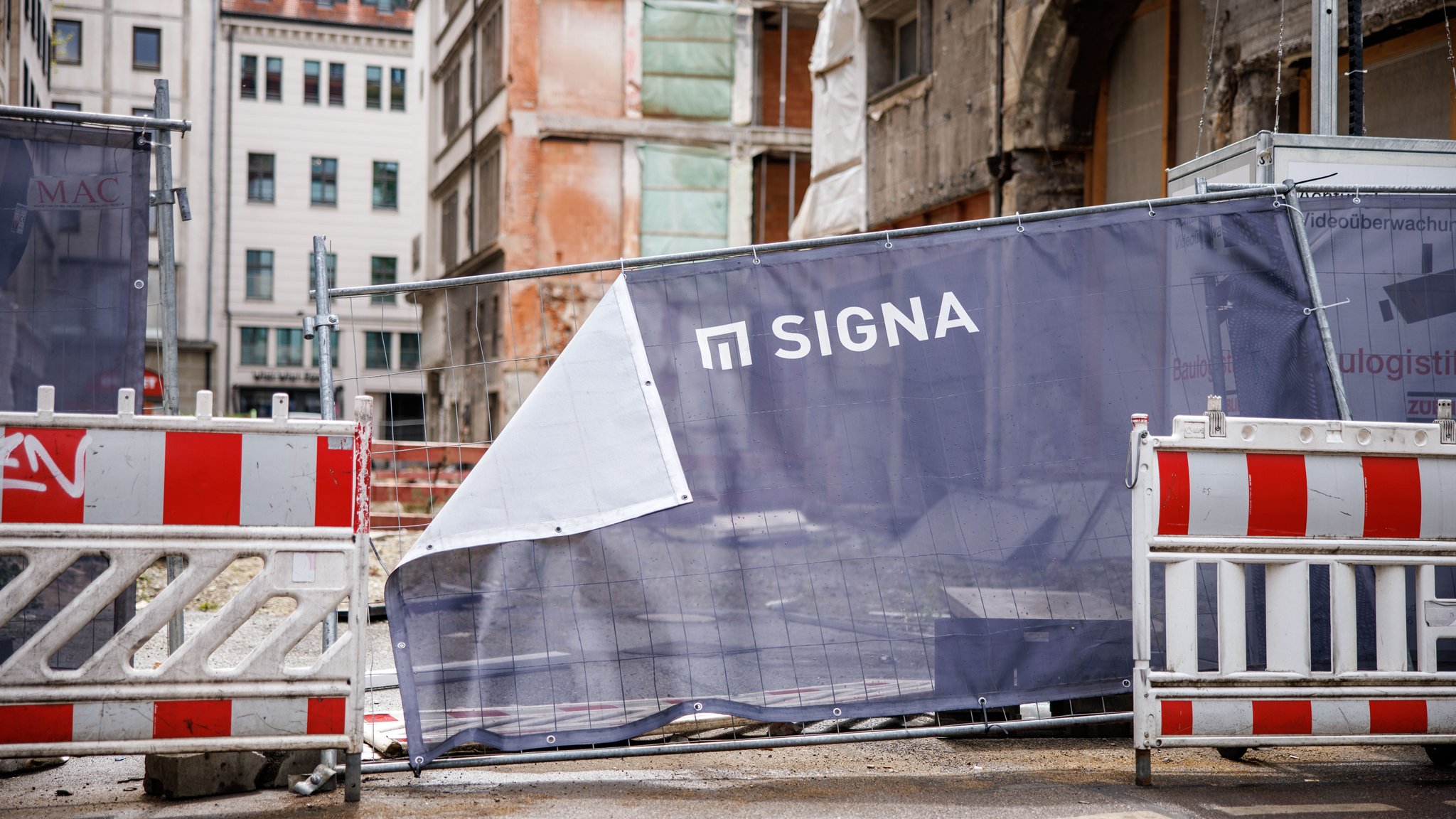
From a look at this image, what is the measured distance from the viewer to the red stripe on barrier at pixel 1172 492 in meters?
4.91

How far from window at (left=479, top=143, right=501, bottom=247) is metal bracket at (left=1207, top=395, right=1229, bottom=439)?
2821 cm

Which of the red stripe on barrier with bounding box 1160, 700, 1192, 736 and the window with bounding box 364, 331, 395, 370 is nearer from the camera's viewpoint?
→ the red stripe on barrier with bounding box 1160, 700, 1192, 736

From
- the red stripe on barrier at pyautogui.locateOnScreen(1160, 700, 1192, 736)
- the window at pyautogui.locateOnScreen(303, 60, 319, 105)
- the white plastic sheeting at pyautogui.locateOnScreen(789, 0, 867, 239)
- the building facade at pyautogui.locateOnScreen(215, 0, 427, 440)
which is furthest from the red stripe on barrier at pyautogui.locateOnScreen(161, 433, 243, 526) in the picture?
the window at pyautogui.locateOnScreen(303, 60, 319, 105)

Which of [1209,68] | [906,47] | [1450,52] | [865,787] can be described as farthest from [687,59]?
[865,787]

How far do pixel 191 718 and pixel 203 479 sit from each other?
814 mm

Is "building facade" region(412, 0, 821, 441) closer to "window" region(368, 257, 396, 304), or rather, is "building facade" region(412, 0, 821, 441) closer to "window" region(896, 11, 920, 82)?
"window" region(896, 11, 920, 82)

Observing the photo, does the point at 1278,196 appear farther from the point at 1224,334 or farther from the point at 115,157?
the point at 115,157

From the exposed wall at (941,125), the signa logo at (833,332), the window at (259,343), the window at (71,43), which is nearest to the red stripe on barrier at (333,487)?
the signa logo at (833,332)

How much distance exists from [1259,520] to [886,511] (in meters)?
1.40

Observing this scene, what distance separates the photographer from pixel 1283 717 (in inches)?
195

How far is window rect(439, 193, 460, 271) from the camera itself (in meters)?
37.0

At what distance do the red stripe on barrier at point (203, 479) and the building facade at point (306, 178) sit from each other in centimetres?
5101

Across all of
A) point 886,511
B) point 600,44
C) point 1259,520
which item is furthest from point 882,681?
point 600,44

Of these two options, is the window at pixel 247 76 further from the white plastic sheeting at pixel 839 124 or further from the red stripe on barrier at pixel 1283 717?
the red stripe on barrier at pixel 1283 717
